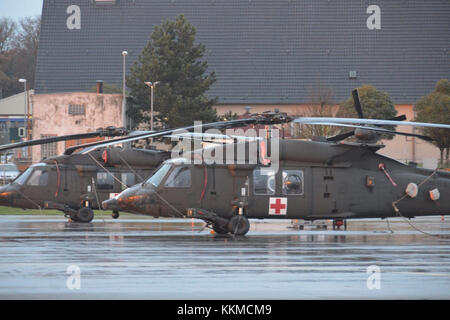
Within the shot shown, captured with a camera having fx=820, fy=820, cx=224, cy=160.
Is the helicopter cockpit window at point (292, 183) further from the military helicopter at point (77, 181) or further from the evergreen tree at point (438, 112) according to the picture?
the evergreen tree at point (438, 112)

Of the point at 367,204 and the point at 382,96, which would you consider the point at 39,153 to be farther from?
the point at 367,204

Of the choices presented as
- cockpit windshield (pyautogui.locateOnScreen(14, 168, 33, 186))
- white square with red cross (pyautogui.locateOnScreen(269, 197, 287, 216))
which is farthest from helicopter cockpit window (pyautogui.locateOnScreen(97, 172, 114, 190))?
white square with red cross (pyautogui.locateOnScreen(269, 197, 287, 216))

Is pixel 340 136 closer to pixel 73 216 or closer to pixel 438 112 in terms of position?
pixel 73 216

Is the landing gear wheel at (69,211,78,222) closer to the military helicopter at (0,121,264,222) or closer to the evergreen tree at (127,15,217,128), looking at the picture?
the military helicopter at (0,121,264,222)

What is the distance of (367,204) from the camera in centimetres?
1994

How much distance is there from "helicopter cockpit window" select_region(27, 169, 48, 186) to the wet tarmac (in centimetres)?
224

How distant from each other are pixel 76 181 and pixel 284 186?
7.91 m

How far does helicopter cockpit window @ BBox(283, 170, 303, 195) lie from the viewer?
780 inches

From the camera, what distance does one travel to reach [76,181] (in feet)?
82.0

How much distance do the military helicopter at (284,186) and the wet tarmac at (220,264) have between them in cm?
73

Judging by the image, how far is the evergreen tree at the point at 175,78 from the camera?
52438 millimetres

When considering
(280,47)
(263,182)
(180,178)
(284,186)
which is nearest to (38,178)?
(180,178)
